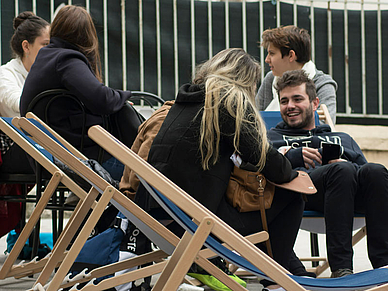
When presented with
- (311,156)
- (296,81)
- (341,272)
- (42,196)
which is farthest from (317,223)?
(42,196)

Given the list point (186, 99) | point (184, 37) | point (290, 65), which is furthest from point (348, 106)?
point (186, 99)

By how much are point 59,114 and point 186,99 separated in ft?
3.27

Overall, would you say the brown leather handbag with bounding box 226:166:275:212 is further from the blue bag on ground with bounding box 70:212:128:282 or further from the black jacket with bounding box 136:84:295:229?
the blue bag on ground with bounding box 70:212:128:282

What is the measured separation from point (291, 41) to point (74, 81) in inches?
74.9

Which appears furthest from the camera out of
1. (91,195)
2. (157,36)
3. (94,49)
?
(157,36)

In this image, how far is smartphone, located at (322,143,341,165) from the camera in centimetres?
317

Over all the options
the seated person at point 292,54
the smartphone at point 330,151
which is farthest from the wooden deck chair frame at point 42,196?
the seated person at point 292,54

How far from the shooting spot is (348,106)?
7625 millimetres

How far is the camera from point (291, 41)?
437 centimetres

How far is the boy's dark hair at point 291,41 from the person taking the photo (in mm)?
4375

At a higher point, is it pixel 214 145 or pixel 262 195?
pixel 214 145

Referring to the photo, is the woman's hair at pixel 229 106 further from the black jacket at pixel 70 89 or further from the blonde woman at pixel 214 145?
the black jacket at pixel 70 89

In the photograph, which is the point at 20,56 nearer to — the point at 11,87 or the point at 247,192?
the point at 11,87

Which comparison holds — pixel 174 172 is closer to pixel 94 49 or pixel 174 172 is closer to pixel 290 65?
pixel 94 49
